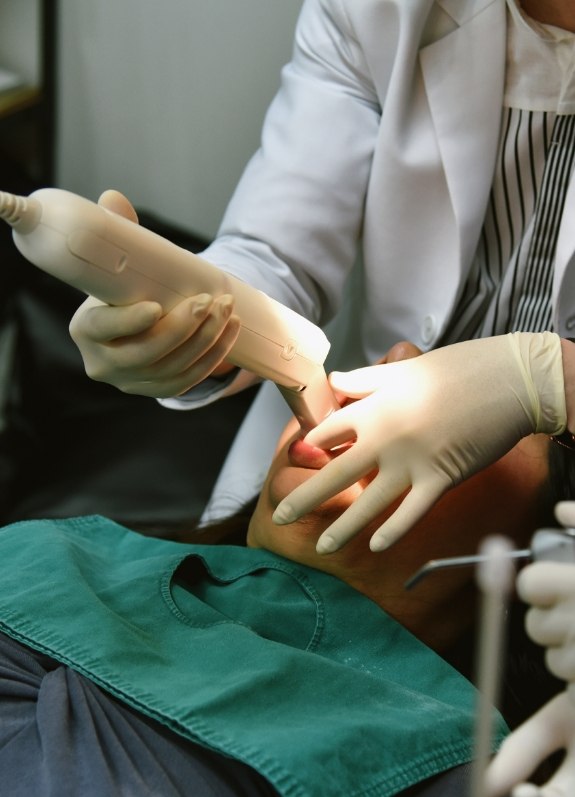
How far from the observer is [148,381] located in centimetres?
96

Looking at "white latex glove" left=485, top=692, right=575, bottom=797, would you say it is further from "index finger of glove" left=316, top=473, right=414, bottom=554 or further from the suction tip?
the suction tip

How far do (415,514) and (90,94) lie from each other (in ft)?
4.41

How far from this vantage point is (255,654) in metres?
0.89

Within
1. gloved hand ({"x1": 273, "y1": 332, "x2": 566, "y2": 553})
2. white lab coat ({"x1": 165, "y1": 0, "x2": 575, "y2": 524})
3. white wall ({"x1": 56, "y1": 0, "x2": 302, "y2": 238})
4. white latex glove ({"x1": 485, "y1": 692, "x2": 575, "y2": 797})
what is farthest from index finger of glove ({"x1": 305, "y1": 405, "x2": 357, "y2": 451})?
white wall ({"x1": 56, "y1": 0, "x2": 302, "y2": 238})

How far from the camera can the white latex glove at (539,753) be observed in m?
0.58

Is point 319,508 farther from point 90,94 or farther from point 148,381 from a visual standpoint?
point 90,94

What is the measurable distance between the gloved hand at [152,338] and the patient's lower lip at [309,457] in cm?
13

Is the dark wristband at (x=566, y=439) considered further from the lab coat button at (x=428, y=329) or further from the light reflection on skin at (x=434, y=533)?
the lab coat button at (x=428, y=329)

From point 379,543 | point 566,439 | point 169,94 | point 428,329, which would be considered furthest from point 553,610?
point 169,94

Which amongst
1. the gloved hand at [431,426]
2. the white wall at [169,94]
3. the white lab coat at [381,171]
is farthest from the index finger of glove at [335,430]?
the white wall at [169,94]

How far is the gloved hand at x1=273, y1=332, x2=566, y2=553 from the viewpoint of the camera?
0.91m

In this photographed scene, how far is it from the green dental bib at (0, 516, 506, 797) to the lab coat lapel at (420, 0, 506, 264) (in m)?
0.49

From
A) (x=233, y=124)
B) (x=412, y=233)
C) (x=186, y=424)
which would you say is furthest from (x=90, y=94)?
(x=412, y=233)

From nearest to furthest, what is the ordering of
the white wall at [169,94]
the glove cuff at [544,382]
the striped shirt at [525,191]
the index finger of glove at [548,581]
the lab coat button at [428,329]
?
the index finger of glove at [548,581] < the glove cuff at [544,382] < the striped shirt at [525,191] < the lab coat button at [428,329] < the white wall at [169,94]
